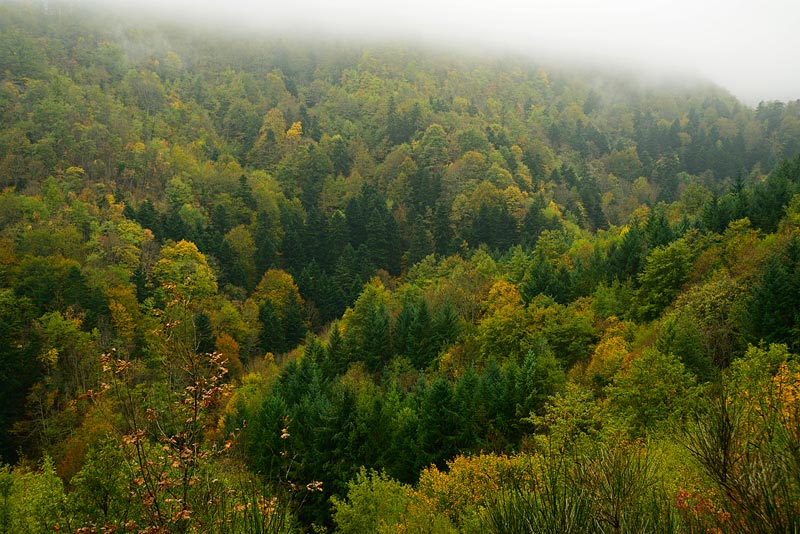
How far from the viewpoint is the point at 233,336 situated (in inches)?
2746

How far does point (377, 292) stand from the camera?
68.6 m

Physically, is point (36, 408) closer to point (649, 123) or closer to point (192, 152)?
point (192, 152)

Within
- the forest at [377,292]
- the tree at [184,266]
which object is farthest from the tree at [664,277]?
the tree at [184,266]

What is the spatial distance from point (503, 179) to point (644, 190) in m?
38.7

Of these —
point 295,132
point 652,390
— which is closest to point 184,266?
point 295,132

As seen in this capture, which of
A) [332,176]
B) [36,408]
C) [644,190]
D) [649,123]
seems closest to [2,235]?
[36,408]

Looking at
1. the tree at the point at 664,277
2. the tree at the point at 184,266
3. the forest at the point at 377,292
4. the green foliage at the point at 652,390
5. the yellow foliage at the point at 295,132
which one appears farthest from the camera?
the yellow foliage at the point at 295,132

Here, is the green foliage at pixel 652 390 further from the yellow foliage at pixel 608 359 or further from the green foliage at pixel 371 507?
the green foliage at pixel 371 507

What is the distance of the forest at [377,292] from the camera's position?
→ 739cm

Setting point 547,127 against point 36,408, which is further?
point 547,127

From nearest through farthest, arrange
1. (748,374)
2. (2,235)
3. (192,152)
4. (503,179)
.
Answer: (748,374), (2,235), (503,179), (192,152)

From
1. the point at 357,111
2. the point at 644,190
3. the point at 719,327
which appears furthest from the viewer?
the point at 357,111

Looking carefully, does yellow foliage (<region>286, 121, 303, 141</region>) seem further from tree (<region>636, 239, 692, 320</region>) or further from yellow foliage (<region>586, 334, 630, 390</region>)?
yellow foliage (<region>586, 334, 630, 390</region>)

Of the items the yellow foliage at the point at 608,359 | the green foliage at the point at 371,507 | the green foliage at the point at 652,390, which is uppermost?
the green foliage at the point at 652,390
